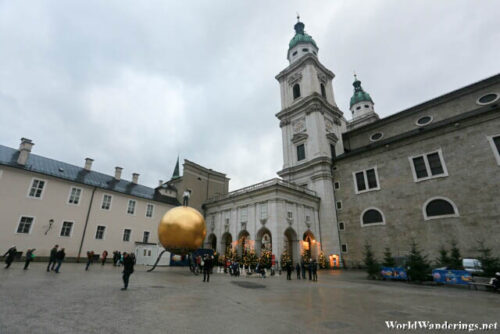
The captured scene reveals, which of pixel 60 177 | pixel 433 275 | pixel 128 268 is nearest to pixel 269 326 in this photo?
pixel 128 268

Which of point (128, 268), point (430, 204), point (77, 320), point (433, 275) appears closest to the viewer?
point (77, 320)

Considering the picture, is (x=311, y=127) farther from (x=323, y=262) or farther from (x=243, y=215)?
(x=323, y=262)

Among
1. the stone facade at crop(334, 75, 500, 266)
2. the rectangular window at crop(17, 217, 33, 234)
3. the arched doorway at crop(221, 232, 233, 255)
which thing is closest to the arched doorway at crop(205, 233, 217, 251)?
the arched doorway at crop(221, 232, 233, 255)

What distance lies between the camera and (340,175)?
28.6 m

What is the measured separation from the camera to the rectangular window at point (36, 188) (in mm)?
22248

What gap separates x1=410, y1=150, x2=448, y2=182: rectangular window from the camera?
21531mm

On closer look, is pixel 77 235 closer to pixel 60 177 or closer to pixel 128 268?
pixel 60 177

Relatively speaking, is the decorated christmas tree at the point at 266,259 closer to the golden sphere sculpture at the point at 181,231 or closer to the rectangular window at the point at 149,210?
the golden sphere sculpture at the point at 181,231

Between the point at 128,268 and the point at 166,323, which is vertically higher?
the point at 128,268

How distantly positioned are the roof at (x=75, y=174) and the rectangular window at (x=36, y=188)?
3.18 ft

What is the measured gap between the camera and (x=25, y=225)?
69.7ft

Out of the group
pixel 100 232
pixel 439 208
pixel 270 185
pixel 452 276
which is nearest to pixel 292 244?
pixel 270 185

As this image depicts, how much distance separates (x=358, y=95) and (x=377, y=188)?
3722cm

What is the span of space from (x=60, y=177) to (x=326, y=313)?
28.8 meters
